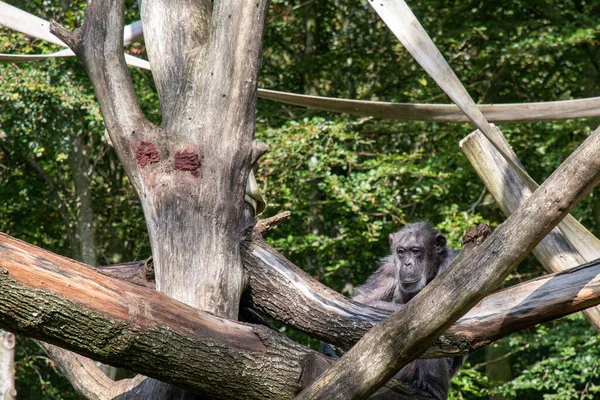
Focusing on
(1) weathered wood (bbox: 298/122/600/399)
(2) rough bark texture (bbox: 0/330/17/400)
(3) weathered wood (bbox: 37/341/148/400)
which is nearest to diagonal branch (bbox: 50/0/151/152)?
(3) weathered wood (bbox: 37/341/148/400)

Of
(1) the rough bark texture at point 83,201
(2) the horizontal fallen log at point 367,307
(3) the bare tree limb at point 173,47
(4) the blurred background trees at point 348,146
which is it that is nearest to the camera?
(2) the horizontal fallen log at point 367,307

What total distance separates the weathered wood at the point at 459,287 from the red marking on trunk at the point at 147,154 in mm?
1545

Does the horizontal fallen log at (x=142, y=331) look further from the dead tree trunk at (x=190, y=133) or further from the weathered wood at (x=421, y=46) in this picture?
the weathered wood at (x=421, y=46)

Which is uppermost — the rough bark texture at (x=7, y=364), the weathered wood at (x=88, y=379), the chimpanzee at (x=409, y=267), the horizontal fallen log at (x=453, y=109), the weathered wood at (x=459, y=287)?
the horizontal fallen log at (x=453, y=109)

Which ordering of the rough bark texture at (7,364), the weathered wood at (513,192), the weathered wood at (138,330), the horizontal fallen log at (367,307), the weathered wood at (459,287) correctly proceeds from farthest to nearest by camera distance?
the rough bark texture at (7,364) < the weathered wood at (513,192) < the horizontal fallen log at (367,307) < the weathered wood at (459,287) < the weathered wood at (138,330)

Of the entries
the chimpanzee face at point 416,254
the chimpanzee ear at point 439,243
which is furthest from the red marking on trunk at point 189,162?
the chimpanzee ear at point 439,243

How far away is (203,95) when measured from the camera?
14.9ft

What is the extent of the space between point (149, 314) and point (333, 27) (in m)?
11.4

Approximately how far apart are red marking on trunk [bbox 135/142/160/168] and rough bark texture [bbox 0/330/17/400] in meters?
3.30

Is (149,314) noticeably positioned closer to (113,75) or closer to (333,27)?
(113,75)

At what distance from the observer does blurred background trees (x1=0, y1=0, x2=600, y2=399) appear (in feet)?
37.6

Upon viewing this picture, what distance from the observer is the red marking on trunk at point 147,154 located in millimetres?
4473

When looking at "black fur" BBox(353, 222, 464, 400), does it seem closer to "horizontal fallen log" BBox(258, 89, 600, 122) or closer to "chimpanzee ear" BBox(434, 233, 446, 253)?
"chimpanzee ear" BBox(434, 233, 446, 253)

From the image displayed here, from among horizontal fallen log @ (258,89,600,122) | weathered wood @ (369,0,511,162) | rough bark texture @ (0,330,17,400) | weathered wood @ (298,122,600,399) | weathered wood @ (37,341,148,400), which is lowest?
rough bark texture @ (0,330,17,400)
